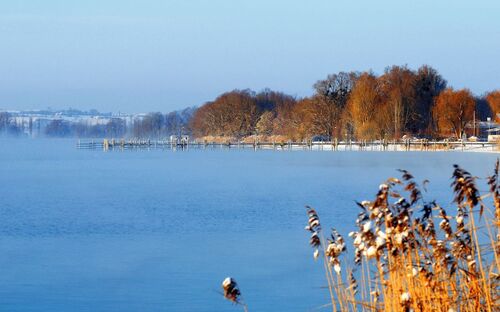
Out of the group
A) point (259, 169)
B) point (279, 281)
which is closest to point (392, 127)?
point (259, 169)

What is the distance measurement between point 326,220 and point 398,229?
13.0 m

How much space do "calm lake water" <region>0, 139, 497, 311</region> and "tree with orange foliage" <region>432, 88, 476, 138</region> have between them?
41792 millimetres

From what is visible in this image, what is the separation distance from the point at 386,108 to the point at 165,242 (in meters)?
56.8

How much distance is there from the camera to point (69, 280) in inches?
434

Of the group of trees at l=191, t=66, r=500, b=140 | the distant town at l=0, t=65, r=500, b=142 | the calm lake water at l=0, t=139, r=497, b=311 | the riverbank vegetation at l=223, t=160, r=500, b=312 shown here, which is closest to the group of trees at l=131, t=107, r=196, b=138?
the distant town at l=0, t=65, r=500, b=142

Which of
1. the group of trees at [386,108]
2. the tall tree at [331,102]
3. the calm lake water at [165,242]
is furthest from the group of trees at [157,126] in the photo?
the calm lake water at [165,242]

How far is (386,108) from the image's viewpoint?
229 feet

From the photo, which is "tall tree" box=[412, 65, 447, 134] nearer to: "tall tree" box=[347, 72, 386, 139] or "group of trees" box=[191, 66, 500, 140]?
Result: "group of trees" box=[191, 66, 500, 140]

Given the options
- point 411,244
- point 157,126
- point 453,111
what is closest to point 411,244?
point 411,244

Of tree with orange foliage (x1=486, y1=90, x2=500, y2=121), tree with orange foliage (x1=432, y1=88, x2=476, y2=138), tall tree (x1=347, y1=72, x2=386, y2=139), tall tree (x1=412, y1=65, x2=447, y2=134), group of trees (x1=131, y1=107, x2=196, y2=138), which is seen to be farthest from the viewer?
group of trees (x1=131, y1=107, x2=196, y2=138)

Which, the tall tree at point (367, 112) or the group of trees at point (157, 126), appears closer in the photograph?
the tall tree at point (367, 112)

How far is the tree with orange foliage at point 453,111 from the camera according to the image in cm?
7019

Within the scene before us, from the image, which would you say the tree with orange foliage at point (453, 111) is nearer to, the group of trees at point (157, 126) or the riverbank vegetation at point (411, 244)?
the riverbank vegetation at point (411, 244)

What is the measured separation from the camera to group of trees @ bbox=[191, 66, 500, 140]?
7025 centimetres
